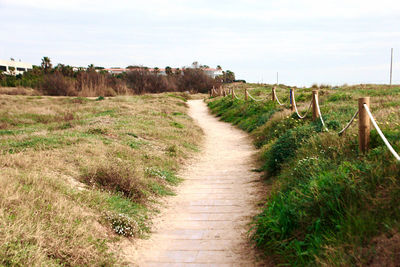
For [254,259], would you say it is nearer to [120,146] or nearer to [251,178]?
[251,178]

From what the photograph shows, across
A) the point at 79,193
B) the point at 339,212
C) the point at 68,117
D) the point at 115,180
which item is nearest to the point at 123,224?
the point at 79,193

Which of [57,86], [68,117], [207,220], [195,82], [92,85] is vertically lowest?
[207,220]

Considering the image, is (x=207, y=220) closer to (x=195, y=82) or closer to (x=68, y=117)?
(x=68, y=117)

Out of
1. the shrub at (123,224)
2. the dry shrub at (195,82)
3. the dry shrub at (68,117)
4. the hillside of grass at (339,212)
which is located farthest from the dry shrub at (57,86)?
the hillside of grass at (339,212)

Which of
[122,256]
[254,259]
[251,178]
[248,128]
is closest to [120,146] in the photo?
[251,178]

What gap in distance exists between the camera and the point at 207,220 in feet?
17.5

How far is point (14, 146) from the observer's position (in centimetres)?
734

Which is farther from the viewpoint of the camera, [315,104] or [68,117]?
Result: [68,117]

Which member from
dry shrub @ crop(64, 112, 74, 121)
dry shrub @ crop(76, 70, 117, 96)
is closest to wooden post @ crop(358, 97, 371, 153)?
dry shrub @ crop(64, 112, 74, 121)

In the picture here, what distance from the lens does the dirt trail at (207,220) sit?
13.7 feet

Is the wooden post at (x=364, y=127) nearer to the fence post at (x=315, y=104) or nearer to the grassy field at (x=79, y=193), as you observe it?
the grassy field at (x=79, y=193)

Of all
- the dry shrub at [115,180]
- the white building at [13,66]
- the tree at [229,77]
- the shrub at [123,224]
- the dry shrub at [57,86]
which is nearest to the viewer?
the shrub at [123,224]

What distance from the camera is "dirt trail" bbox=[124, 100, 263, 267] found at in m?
4.19

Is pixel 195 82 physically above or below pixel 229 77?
below
